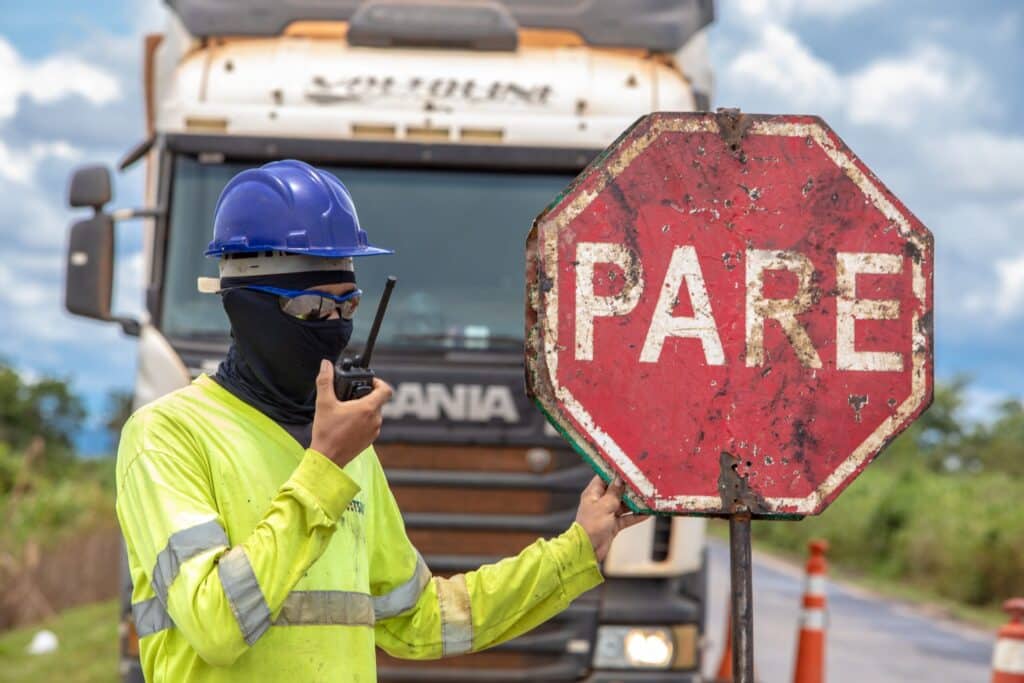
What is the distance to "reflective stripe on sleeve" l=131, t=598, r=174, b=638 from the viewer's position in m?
2.73

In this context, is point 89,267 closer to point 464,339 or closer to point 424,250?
point 424,250

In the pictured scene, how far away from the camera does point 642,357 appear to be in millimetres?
2768

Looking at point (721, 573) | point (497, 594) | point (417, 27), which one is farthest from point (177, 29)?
point (721, 573)

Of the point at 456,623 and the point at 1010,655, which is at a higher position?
the point at 456,623

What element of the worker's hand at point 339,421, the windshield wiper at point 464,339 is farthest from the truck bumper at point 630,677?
the worker's hand at point 339,421

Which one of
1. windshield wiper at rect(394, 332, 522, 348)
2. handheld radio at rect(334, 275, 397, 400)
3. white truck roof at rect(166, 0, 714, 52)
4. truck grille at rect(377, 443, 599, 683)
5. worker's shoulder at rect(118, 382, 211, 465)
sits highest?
white truck roof at rect(166, 0, 714, 52)

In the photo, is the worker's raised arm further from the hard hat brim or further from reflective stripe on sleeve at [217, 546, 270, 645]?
reflective stripe on sleeve at [217, 546, 270, 645]

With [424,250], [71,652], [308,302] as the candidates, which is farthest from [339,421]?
[71,652]

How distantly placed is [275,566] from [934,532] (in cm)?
2073

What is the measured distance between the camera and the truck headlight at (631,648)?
6.18 meters

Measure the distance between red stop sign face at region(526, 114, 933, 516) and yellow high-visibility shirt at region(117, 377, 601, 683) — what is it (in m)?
0.43

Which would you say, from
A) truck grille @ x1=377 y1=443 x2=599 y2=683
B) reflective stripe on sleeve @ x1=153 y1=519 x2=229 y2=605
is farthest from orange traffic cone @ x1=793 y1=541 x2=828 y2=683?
reflective stripe on sleeve @ x1=153 y1=519 x2=229 y2=605

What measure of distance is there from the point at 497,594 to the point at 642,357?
2.44 ft

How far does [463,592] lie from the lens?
332cm
